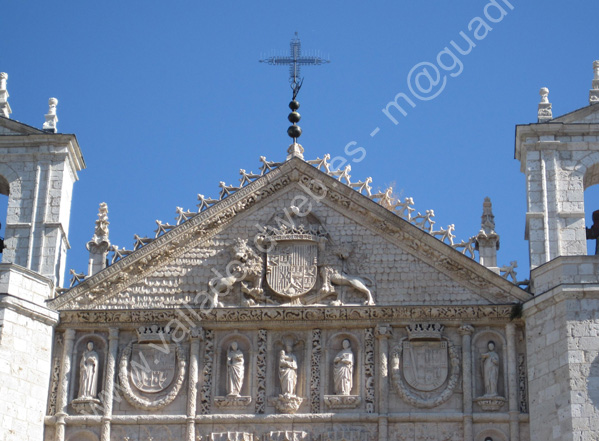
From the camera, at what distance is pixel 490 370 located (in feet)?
77.6

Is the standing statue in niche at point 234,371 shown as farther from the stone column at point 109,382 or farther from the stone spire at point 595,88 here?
the stone spire at point 595,88

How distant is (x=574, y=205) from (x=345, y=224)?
11.2 feet

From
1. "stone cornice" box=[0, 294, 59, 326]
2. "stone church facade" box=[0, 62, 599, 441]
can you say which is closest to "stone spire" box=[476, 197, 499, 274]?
"stone church facade" box=[0, 62, 599, 441]

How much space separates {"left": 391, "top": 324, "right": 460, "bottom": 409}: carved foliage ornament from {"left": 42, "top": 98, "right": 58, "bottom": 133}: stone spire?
655 centimetres

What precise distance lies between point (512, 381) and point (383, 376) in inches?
71.9

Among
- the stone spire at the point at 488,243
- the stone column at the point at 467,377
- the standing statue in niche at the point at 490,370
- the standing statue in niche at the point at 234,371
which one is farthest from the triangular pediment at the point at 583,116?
the standing statue in niche at the point at 234,371

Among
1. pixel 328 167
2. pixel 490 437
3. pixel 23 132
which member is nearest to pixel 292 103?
pixel 328 167

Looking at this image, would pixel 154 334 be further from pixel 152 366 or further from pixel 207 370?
pixel 207 370

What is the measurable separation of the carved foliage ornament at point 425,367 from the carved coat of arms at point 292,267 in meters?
1.67

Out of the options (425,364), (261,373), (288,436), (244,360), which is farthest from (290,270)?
(288,436)

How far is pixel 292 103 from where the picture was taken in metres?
26.2

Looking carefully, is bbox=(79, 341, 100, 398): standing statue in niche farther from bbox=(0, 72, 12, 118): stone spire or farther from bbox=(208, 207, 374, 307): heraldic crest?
bbox=(0, 72, 12, 118): stone spire

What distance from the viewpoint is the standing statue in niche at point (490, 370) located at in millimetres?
23531

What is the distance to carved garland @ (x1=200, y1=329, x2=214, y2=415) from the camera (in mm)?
23781
